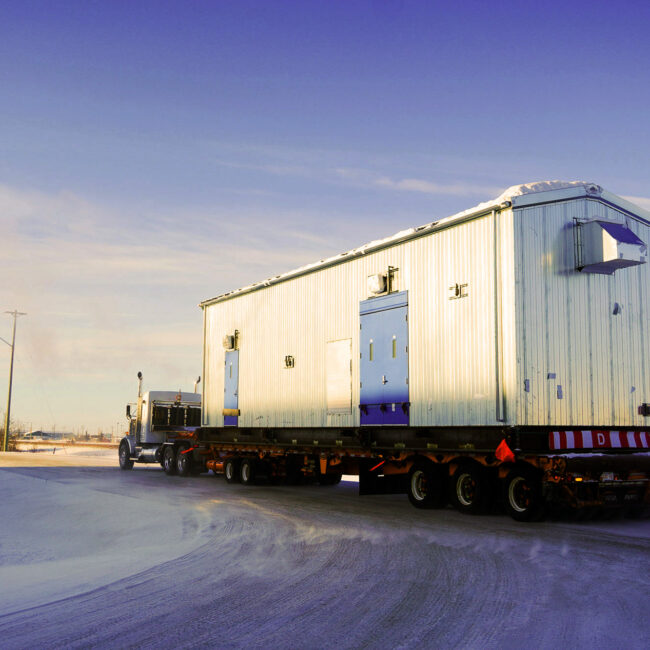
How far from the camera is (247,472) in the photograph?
64.5ft

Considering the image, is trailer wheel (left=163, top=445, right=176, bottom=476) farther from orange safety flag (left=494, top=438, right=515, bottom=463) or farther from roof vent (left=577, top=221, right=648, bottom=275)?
roof vent (left=577, top=221, right=648, bottom=275)

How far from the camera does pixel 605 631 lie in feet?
17.8

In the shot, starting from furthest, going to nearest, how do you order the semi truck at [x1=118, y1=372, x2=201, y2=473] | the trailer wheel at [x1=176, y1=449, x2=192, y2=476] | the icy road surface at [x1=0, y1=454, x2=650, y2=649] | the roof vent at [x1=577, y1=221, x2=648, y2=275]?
1. the semi truck at [x1=118, y1=372, x2=201, y2=473]
2. the trailer wheel at [x1=176, y1=449, x2=192, y2=476]
3. the roof vent at [x1=577, y1=221, x2=648, y2=275]
4. the icy road surface at [x1=0, y1=454, x2=650, y2=649]

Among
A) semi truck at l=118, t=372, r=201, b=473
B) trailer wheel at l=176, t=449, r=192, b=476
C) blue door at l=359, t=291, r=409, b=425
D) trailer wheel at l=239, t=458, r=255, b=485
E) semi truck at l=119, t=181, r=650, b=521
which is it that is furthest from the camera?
semi truck at l=118, t=372, r=201, b=473

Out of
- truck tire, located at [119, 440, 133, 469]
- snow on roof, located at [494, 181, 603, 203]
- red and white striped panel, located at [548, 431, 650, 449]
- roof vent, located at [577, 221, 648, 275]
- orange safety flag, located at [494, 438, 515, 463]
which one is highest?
snow on roof, located at [494, 181, 603, 203]

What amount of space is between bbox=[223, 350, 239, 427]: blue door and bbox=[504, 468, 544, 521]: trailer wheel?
974 centimetres

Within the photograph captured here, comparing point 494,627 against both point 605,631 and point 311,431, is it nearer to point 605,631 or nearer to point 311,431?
point 605,631

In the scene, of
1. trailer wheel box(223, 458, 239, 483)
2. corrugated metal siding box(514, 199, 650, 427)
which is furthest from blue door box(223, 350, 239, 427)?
corrugated metal siding box(514, 199, 650, 427)

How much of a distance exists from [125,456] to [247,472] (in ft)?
30.4

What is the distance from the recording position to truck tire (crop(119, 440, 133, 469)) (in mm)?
27031

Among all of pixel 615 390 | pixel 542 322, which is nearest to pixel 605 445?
pixel 615 390

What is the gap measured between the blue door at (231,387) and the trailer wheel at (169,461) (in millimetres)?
4646

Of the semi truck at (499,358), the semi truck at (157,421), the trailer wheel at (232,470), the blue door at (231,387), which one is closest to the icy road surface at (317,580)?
the semi truck at (499,358)

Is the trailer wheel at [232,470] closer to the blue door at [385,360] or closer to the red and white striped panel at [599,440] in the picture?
the blue door at [385,360]
